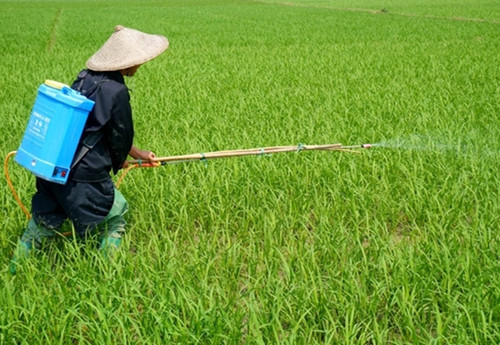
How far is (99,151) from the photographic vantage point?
2535 mm

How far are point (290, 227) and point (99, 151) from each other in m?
1.06

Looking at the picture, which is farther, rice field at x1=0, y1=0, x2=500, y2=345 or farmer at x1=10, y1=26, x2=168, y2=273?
farmer at x1=10, y1=26, x2=168, y2=273

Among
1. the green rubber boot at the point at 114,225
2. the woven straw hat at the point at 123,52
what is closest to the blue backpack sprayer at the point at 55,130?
the woven straw hat at the point at 123,52

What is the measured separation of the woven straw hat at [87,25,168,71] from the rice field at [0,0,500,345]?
32.4 inches

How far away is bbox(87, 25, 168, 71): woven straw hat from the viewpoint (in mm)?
2498

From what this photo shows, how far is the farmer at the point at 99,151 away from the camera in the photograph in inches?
97.0

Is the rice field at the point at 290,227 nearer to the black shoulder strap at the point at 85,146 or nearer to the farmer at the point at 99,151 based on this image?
the farmer at the point at 99,151

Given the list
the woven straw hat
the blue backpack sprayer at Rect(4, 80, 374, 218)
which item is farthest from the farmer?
the blue backpack sprayer at Rect(4, 80, 374, 218)

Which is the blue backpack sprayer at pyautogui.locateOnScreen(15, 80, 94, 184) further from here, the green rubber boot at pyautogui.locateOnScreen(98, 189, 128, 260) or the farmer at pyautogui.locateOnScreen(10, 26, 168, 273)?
the green rubber boot at pyautogui.locateOnScreen(98, 189, 128, 260)

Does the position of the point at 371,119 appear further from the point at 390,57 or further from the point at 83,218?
the point at 390,57

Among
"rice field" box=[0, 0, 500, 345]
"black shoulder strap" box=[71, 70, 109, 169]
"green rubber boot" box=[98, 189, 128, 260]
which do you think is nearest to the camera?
"rice field" box=[0, 0, 500, 345]

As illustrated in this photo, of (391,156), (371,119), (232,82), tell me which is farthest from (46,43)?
(391,156)

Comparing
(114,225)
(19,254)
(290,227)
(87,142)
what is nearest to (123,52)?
(87,142)

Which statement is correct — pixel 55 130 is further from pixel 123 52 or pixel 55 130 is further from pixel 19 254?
pixel 19 254
